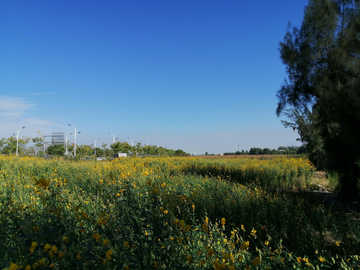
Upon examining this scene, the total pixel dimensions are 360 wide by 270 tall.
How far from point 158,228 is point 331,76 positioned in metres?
6.64

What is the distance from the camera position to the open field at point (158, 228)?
1.79 m

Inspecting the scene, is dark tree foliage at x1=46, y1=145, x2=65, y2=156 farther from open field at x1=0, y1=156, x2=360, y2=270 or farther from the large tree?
the large tree

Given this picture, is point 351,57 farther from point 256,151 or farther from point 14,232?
point 256,151

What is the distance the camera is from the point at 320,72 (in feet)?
22.3

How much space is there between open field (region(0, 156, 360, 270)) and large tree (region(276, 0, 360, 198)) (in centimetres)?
169

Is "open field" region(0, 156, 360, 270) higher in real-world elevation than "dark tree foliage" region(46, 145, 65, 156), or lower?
lower

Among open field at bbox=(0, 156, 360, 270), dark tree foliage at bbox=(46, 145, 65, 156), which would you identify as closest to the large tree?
open field at bbox=(0, 156, 360, 270)

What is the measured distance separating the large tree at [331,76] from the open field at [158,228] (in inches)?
66.6

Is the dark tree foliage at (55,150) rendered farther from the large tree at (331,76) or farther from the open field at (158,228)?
the large tree at (331,76)

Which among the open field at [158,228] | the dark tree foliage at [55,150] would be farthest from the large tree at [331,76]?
the dark tree foliage at [55,150]

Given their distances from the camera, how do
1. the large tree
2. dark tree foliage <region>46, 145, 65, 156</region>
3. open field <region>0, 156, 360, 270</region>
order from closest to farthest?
open field <region>0, 156, 360, 270</region> < the large tree < dark tree foliage <region>46, 145, 65, 156</region>

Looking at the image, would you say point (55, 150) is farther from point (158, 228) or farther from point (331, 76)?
point (158, 228)

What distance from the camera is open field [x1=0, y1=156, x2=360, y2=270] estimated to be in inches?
70.5

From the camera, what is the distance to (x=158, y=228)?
2055 millimetres
